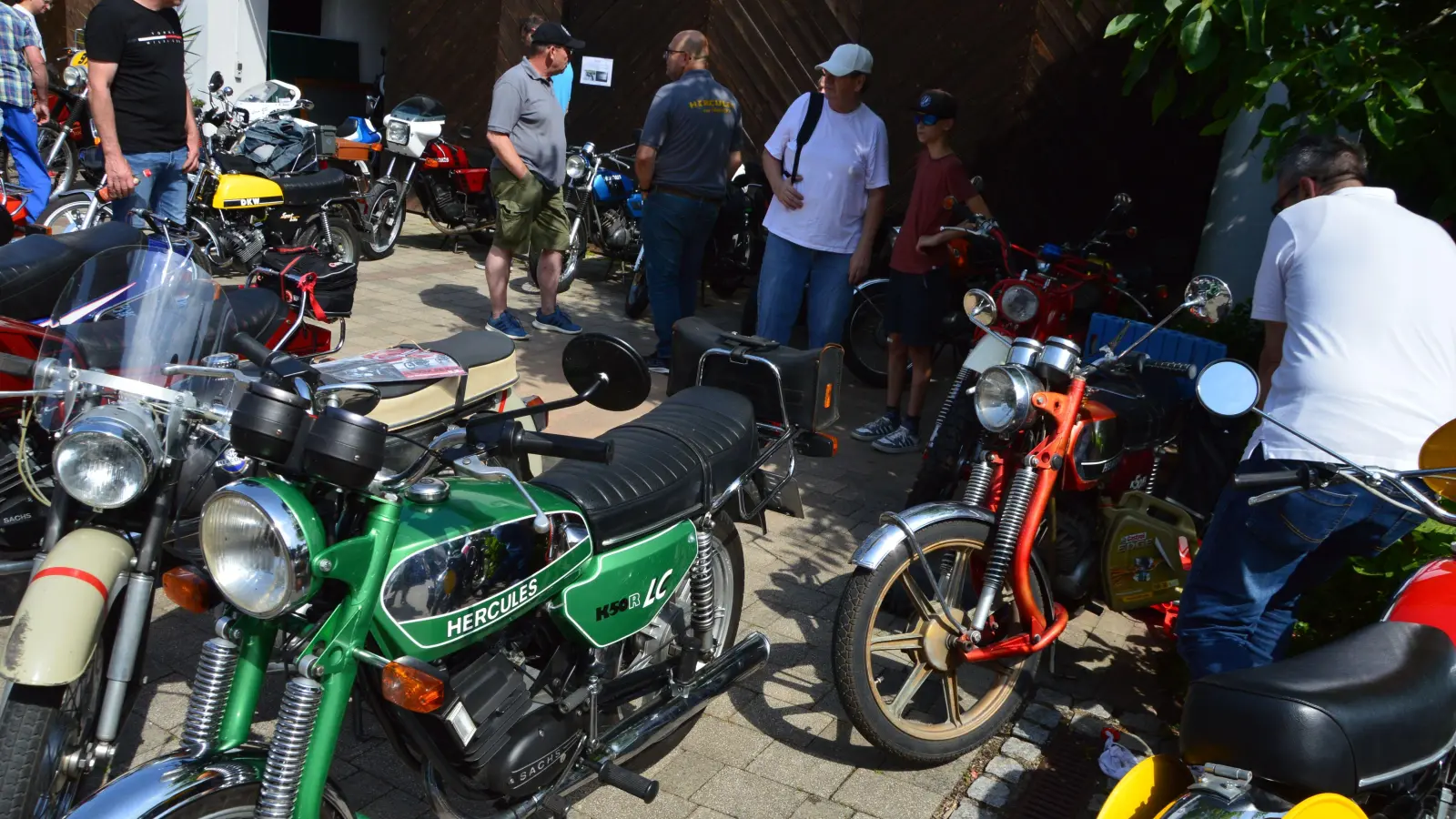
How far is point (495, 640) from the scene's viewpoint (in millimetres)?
2703

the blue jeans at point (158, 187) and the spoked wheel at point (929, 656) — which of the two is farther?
the blue jeans at point (158, 187)

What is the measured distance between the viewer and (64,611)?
252 centimetres

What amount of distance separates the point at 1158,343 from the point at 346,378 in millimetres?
3804

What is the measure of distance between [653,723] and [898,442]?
3.41 metres

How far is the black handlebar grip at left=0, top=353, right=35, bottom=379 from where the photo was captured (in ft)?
9.85

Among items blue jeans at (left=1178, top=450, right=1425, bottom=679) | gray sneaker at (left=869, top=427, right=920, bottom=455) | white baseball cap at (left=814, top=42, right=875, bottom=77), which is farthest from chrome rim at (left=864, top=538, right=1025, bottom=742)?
white baseball cap at (left=814, top=42, right=875, bottom=77)

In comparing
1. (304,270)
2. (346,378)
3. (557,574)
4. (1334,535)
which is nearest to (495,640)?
(557,574)

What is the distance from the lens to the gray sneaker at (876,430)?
6.39 meters

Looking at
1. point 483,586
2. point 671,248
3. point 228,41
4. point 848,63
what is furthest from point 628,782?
point 228,41

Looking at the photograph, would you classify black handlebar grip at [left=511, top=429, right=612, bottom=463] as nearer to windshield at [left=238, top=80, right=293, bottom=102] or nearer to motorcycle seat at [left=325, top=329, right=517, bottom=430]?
motorcycle seat at [left=325, top=329, right=517, bottom=430]

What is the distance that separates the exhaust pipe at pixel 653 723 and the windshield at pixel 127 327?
116cm

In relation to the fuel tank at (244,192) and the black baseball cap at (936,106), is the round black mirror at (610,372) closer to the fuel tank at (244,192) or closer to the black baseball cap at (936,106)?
the black baseball cap at (936,106)

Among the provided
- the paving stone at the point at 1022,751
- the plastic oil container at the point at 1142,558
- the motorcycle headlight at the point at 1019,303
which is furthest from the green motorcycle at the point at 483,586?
the motorcycle headlight at the point at 1019,303

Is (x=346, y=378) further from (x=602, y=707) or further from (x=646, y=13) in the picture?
(x=646, y=13)
